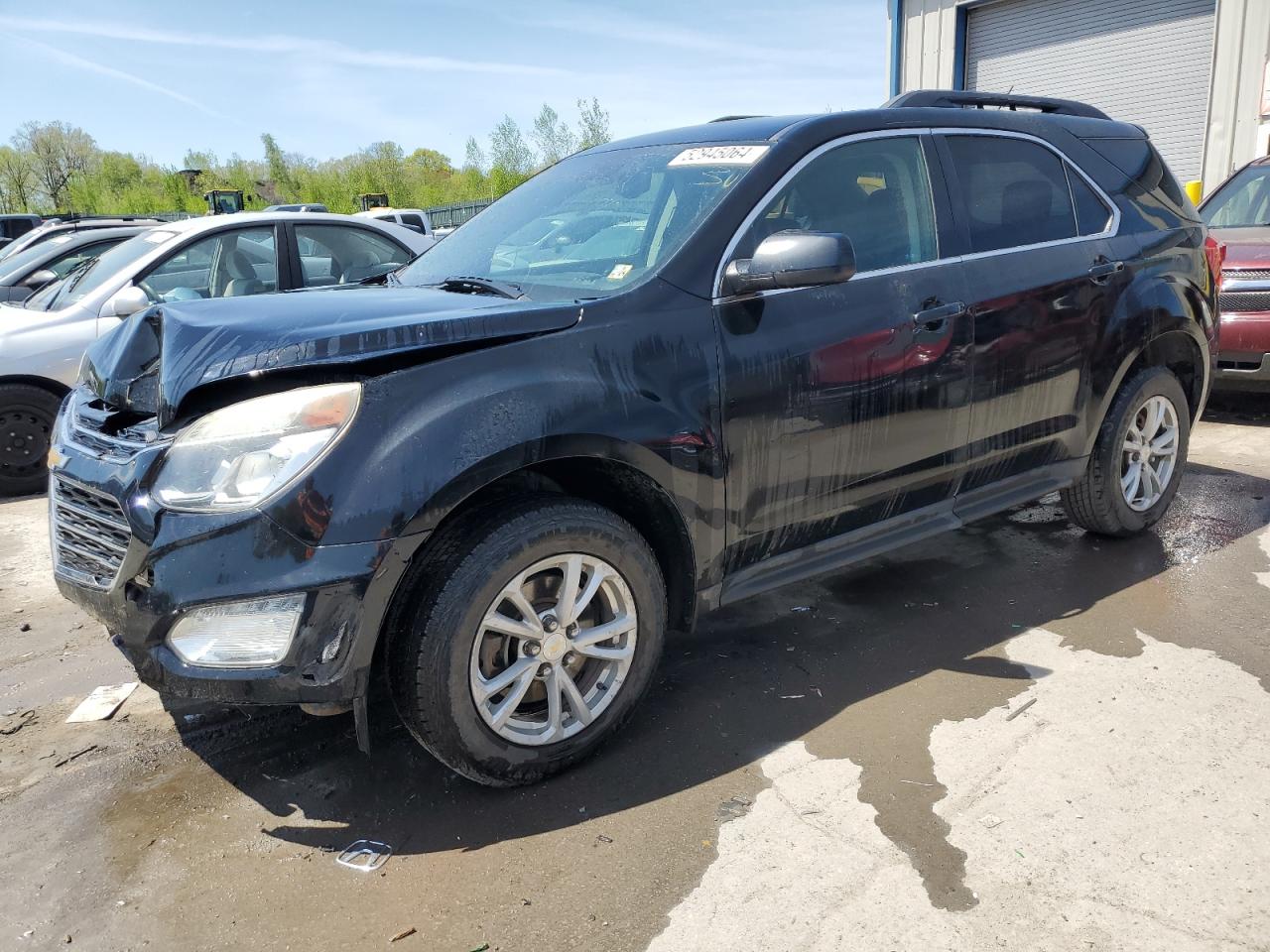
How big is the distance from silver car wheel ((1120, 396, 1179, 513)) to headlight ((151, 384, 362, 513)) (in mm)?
3506

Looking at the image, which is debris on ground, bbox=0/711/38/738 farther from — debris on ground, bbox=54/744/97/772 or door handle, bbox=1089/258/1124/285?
door handle, bbox=1089/258/1124/285

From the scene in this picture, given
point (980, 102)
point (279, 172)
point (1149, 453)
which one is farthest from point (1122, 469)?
point (279, 172)

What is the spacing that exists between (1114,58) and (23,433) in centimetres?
1411

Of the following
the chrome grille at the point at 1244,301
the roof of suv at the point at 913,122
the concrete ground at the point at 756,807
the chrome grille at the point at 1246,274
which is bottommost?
the concrete ground at the point at 756,807

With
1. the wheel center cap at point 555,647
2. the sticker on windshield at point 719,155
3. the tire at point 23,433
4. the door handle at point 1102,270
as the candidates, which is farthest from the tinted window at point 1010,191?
the tire at point 23,433

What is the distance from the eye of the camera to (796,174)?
10.4 feet

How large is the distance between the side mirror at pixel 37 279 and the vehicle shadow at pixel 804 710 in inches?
242

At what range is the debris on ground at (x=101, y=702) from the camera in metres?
3.32

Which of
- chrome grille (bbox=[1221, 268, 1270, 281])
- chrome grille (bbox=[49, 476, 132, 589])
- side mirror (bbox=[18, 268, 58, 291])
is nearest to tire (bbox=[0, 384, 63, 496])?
side mirror (bbox=[18, 268, 58, 291])

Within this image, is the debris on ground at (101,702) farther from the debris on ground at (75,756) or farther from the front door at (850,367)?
the front door at (850,367)

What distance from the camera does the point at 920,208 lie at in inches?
138

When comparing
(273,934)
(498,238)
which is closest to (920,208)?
(498,238)

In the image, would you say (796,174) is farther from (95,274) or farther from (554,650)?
(95,274)

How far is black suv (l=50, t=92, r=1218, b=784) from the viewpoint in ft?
7.67
